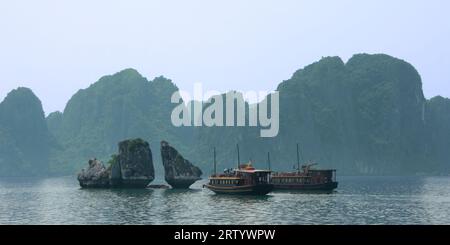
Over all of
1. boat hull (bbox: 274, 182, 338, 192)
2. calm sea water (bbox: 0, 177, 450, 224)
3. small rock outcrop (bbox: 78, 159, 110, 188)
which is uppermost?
small rock outcrop (bbox: 78, 159, 110, 188)

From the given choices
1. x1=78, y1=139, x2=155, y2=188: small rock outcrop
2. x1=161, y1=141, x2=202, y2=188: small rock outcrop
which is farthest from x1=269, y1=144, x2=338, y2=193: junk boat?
x1=78, y1=139, x2=155, y2=188: small rock outcrop

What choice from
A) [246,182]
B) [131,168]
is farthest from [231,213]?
[131,168]

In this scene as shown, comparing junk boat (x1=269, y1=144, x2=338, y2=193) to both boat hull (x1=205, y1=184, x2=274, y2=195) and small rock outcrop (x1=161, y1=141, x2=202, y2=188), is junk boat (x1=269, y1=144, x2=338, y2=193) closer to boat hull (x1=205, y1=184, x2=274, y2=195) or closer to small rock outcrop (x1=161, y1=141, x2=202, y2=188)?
boat hull (x1=205, y1=184, x2=274, y2=195)

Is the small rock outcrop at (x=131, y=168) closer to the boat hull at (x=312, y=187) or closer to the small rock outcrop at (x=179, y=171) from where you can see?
the small rock outcrop at (x=179, y=171)

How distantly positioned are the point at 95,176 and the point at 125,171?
7022 millimetres

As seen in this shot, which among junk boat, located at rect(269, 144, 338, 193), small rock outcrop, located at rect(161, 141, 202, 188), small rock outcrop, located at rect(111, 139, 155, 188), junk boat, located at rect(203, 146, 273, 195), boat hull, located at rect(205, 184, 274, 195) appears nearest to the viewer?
boat hull, located at rect(205, 184, 274, 195)

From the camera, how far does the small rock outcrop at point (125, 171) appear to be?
111 metres

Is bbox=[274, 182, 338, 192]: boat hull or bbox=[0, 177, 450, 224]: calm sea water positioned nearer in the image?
bbox=[0, 177, 450, 224]: calm sea water

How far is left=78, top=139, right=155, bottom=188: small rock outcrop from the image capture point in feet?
365

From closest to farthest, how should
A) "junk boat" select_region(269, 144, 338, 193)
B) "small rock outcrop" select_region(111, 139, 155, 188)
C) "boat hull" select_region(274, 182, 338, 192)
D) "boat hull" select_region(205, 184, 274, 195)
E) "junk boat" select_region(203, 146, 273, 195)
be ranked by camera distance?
1. "boat hull" select_region(205, 184, 274, 195)
2. "junk boat" select_region(203, 146, 273, 195)
3. "boat hull" select_region(274, 182, 338, 192)
4. "junk boat" select_region(269, 144, 338, 193)
5. "small rock outcrop" select_region(111, 139, 155, 188)

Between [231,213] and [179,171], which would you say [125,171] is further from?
[231,213]

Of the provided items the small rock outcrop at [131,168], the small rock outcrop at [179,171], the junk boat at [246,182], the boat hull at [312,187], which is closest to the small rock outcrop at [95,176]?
the small rock outcrop at [131,168]

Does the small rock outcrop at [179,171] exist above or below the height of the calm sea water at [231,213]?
above

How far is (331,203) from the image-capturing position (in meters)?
71.4
